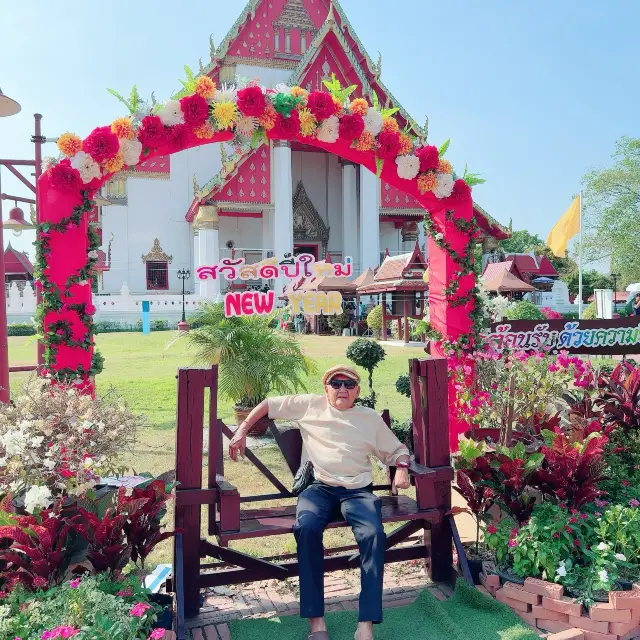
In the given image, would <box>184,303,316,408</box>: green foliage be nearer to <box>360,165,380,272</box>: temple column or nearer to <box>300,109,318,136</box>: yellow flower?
<box>300,109,318,136</box>: yellow flower

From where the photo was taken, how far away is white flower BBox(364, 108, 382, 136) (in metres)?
5.59

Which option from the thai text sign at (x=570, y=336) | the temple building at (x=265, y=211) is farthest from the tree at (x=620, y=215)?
the thai text sign at (x=570, y=336)

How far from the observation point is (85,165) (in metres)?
4.96

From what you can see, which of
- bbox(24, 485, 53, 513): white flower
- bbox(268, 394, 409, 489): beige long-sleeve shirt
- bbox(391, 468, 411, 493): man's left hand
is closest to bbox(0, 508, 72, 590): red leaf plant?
bbox(24, 485, 53, 513): white flower

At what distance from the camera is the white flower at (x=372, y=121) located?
18.3ft

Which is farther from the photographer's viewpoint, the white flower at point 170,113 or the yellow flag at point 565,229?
the yellow flag at point 565,229

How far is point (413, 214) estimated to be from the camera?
26.3 metres

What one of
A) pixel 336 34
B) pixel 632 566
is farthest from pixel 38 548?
pixel 336 34

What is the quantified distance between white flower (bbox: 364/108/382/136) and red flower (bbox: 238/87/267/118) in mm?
986

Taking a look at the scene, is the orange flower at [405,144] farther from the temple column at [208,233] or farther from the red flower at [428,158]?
the temple column at [208,233]

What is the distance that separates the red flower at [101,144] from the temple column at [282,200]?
1827cm

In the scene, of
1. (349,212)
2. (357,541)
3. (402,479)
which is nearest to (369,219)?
(349,212)

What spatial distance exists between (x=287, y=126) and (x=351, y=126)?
1.96ft

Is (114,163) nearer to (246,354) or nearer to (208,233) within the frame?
(246,354)
